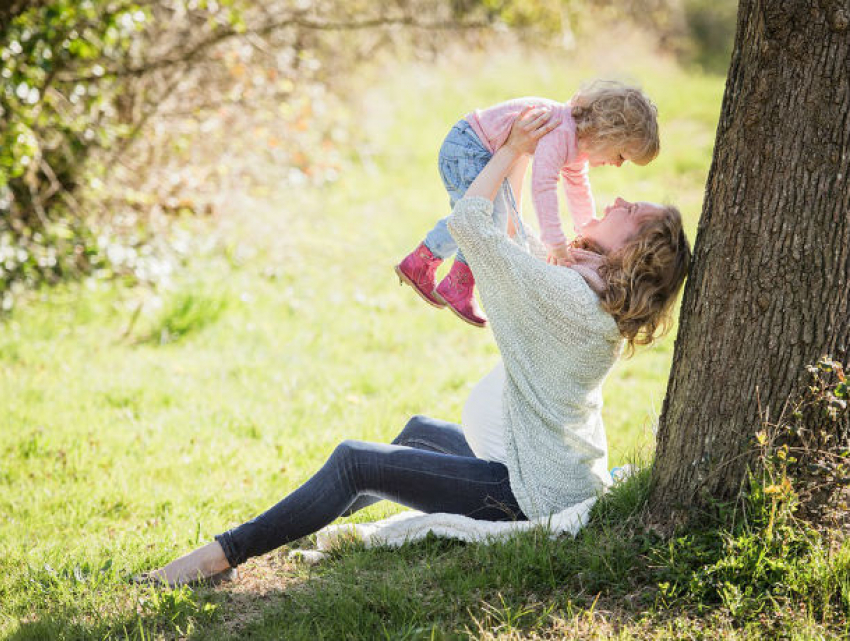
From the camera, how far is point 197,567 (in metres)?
2.88

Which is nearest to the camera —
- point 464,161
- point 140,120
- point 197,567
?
point 197,567

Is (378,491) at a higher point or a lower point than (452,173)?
lower

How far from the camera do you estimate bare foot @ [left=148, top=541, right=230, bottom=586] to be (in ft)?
9.43

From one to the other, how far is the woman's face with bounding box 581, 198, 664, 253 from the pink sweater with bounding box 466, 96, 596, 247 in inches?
5.3

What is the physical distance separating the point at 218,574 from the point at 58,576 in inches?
24.2

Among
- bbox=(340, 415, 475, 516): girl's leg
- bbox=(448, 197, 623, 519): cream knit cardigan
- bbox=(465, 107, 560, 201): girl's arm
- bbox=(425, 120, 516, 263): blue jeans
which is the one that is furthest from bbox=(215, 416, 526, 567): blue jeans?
bbox=(465, 107, 560, 201): girl's arm

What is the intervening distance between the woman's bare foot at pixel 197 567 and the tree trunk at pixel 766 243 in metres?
1.54

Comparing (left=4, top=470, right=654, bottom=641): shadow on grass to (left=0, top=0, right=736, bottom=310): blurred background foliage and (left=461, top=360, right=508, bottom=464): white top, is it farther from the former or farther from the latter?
(left=0, top=0, right=736, bottom=310): blurred background foliage

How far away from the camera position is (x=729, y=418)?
2.61m

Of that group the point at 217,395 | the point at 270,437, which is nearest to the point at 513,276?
the point at 270,437

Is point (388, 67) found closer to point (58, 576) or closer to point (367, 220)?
point (367, 220)

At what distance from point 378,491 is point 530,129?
139 centimetres

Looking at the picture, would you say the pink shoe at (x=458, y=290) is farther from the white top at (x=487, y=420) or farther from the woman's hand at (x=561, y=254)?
the woman's hand at (x=561, y=254)

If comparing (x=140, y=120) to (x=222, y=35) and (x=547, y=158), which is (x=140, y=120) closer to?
(x=222, y=35)
